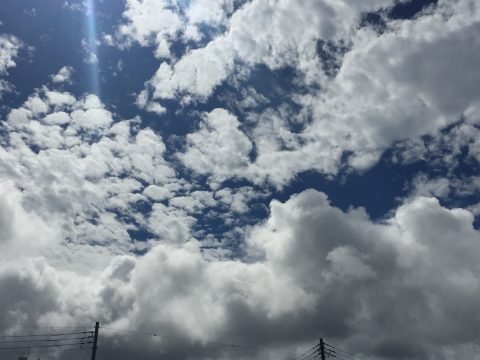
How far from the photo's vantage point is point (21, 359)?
82.4 metres

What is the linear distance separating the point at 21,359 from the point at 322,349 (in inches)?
2097

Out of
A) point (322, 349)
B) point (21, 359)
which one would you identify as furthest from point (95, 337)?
point (21, 359)

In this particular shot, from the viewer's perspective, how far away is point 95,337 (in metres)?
53.3

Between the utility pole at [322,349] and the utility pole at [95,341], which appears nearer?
the utility pole at [95,341]

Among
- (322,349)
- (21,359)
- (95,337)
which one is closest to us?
(95,337)

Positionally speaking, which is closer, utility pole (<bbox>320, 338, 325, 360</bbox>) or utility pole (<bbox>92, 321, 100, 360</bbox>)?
utility pole (<bbox>92, 321, 100, 360</bbox>)

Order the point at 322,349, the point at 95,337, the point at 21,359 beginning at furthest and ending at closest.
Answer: the point at 21,359, the point at 322,349, the point at 95,337

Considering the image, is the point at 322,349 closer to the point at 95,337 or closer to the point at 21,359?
the point at 95,337

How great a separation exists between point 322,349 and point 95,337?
3033 centimetres

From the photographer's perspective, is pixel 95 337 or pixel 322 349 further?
pixel 322 349

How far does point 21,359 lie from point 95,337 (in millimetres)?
38873

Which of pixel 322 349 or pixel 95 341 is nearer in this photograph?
pixel 95 341

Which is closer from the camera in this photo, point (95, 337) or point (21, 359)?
point (95, 337)
